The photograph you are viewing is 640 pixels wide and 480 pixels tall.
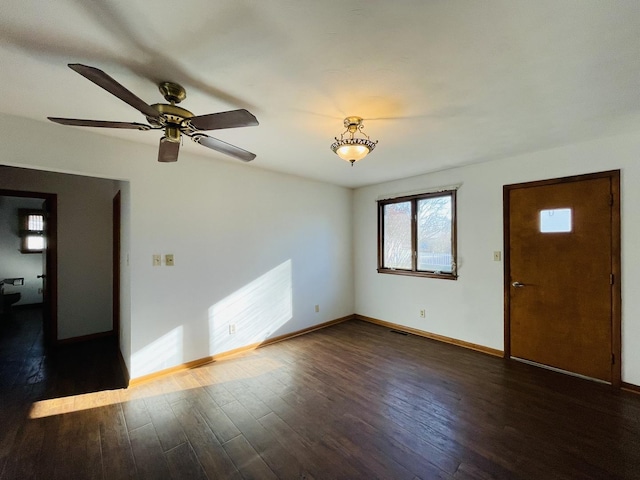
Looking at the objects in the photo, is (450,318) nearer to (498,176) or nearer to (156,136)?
(498,176)

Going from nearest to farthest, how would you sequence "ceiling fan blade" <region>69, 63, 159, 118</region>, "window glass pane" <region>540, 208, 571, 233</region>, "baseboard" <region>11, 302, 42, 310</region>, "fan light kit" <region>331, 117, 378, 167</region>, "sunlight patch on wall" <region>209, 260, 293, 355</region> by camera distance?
"ceiling fan blade" <region>69, 63, 159, 118</region>
"fan light kit" <region>331, 117, 378, 167</region>
"window glass pane" <region>540, 208, 571, 233</region>
"sunlight patch on wall" <region>209, 260, 293, 355</region>
"baseboard" <region>11, 302, 42, 310</region>

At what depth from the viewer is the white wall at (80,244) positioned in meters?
3.64

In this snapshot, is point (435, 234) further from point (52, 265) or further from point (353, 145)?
point (52, 265)

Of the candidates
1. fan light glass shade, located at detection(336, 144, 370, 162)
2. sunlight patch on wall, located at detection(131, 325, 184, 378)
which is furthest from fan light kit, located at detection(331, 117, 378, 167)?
sunlight patch on wall, located at detection(131, 325, 184, 378)

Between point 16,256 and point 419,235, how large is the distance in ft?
28.3

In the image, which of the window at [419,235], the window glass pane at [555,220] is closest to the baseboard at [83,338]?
the window at [419,235]

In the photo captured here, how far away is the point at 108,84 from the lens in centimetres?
122

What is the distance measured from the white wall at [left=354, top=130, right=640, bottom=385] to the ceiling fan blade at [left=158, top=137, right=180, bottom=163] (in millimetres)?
3293

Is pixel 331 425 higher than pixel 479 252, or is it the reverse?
pixel 479 252

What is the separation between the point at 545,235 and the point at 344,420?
2.89 meters

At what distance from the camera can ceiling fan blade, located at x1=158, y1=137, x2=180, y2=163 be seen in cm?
190

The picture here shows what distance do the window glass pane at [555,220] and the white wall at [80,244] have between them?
541cm

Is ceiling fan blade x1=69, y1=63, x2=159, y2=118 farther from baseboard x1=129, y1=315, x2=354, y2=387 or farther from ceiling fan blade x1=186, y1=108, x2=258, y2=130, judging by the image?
baseboard x1=129, y1=315, x2=354, y2=387

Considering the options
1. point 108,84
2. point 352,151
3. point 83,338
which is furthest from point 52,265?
point 352,151
